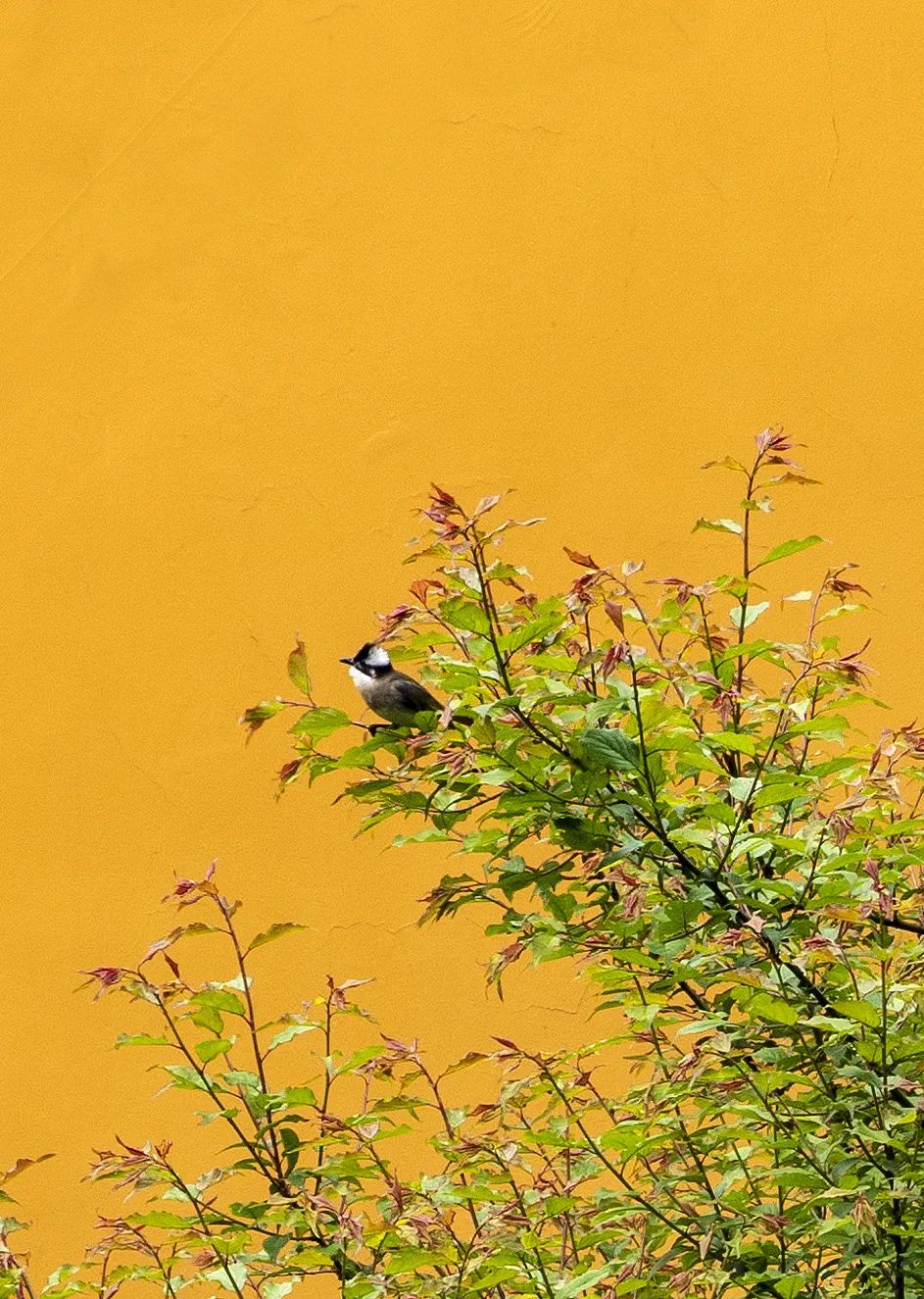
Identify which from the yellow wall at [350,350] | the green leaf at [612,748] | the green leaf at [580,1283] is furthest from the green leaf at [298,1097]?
the yellow wall at [350,350]

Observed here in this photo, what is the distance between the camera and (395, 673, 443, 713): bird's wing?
3.54m

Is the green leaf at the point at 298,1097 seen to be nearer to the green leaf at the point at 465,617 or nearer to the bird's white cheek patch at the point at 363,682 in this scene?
the green leaf at the point at 465,617

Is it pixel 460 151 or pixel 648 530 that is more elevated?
pixel 460 151

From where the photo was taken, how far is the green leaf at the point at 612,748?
2.48 meters

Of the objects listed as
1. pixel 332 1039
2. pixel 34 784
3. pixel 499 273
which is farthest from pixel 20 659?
pixel 499 273

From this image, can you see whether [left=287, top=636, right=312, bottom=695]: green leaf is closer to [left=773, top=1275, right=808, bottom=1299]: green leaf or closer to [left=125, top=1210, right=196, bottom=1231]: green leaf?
[left=125, top=1210, right=196, bottom=1231]: green leaf

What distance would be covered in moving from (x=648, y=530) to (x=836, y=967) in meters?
2.49

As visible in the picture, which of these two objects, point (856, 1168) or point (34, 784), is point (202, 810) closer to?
point (34, 784)

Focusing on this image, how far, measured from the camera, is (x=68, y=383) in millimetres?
5172

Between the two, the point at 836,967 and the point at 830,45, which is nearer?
the point at 836,967

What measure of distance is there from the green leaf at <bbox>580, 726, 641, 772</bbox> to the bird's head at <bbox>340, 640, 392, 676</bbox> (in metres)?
1.27

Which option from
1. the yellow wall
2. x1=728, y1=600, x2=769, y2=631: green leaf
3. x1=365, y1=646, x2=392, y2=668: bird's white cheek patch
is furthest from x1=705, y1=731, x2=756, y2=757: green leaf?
the yellow wall

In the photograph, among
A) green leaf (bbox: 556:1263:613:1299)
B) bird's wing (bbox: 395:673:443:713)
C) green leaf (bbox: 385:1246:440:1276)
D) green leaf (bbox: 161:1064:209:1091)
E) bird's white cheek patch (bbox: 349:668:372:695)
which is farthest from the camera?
bird's white cheek patch (bbox: 349:668:372:695)

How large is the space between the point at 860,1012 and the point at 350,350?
3.15 m
